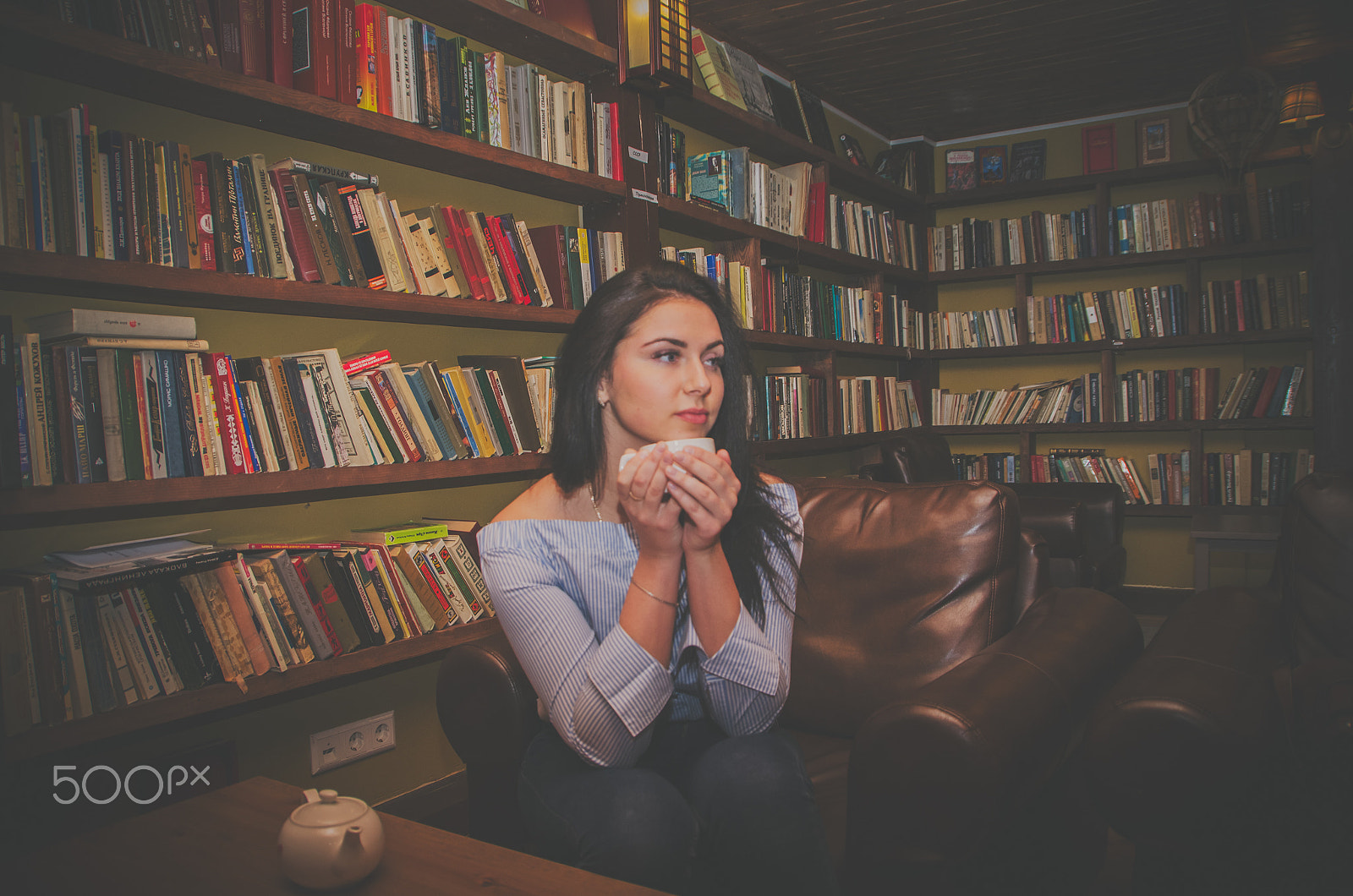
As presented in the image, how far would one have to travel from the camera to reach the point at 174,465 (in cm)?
159

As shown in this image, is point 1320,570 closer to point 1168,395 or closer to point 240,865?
point 240,865

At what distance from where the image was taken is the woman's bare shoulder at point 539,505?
1.31 metres

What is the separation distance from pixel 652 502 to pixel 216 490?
102 cm

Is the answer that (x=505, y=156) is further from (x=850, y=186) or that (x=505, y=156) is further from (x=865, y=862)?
(x=850, y=186)

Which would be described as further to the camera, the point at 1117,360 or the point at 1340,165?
the point at 1117,360

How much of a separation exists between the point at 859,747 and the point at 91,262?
151 cm

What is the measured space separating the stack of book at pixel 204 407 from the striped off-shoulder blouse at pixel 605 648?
2.36 feet

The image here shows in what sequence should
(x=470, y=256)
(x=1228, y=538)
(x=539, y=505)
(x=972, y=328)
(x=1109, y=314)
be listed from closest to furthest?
(x=539, y=505), (x=470, y=256), (x=1228, y=538), (x=1109, y=314), (x=972, y=328)

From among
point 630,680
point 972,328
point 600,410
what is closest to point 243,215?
point 600,410

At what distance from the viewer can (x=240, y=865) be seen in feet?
3.03

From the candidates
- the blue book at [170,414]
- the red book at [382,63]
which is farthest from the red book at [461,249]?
the blue book at [170,414]

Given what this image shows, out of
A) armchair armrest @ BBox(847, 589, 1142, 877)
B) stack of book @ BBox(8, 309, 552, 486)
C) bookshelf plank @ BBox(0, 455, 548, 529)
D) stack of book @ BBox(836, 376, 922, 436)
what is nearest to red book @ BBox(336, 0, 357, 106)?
stack of book @ BBox(8, 309, 552, 486)

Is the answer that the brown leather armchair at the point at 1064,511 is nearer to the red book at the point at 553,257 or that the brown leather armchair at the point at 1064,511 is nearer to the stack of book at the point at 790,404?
the stack of book at the point at 790,404

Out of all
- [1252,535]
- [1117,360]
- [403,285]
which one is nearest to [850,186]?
[1117,360]
